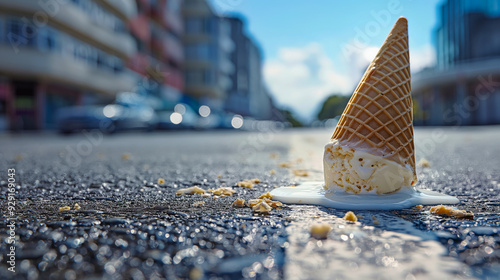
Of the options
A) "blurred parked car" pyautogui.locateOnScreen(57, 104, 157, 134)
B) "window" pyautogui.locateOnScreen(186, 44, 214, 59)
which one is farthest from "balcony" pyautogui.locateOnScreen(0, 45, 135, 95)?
"window" pyautogui.locateOnScreen(186, 44, 214, 59)

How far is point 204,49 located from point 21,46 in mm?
25770

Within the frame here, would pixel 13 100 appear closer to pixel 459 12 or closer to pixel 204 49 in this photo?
pixel 204 49

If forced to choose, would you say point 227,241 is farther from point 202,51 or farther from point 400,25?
point 202,51

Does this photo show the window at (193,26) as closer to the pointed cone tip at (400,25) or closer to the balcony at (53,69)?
the balcony at (53,69)

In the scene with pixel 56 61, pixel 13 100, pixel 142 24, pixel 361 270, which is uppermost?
pixel 142 24

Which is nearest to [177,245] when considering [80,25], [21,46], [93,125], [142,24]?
[93,125]

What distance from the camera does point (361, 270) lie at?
1026 millimetres

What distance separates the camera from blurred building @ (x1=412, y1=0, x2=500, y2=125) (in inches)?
1302

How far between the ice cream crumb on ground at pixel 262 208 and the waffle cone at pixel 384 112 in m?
0.54

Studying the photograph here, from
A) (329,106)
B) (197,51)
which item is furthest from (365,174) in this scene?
(329,106)

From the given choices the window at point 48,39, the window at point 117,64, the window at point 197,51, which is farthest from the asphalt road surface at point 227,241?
the window at point 197,51

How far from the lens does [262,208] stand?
1684 millimetres

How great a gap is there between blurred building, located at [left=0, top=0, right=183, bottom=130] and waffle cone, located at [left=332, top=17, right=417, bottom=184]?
737 inches

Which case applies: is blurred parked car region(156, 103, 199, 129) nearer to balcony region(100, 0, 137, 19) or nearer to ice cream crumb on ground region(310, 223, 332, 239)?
balcony region(100, 0, 137, 19)
